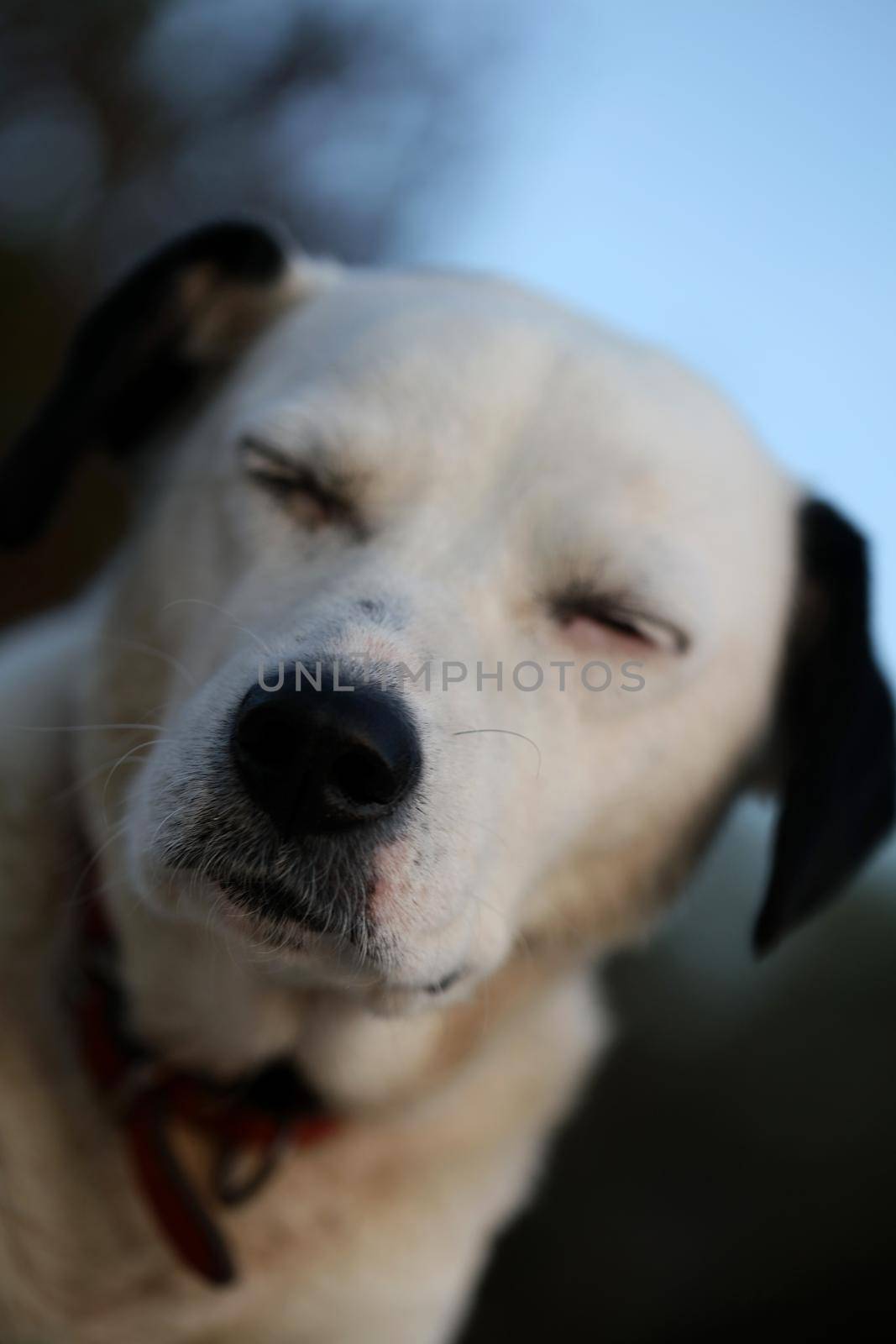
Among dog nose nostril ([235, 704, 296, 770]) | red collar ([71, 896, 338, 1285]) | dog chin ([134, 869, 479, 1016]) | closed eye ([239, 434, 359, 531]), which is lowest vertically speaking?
red collar ([71, 896, 338, 1285])

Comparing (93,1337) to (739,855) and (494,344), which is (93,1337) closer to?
(494,344)

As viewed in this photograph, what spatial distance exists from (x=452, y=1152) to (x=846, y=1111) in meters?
3.98

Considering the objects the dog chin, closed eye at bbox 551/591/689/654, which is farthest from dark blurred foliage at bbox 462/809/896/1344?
the dog chin

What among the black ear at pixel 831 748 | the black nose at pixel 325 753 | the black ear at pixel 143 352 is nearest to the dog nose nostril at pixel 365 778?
the black nose at pixel 325 753

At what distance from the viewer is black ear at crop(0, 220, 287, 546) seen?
210 cm

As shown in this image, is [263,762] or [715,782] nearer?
[263,762]

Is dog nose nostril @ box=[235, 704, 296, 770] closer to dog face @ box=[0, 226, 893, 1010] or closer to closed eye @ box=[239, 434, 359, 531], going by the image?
dog face @ box=[0, 226, 893, 1010]

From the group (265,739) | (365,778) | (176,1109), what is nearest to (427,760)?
(365,778)

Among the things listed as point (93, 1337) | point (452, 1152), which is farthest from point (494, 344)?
point (93, 1337)

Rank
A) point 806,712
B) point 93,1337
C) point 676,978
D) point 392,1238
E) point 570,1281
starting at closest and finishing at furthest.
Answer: point 93,1337, point 392,1238, point 806,712, point 570,1281, point 676,978

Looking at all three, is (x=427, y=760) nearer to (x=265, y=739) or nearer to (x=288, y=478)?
(x=265, y=739)

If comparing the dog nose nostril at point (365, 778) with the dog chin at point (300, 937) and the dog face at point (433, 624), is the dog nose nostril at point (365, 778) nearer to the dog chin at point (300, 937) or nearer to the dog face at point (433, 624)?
the dog face at point (433, 624)

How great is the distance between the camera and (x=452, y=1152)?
6.95 ft

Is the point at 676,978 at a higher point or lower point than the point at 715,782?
lower
